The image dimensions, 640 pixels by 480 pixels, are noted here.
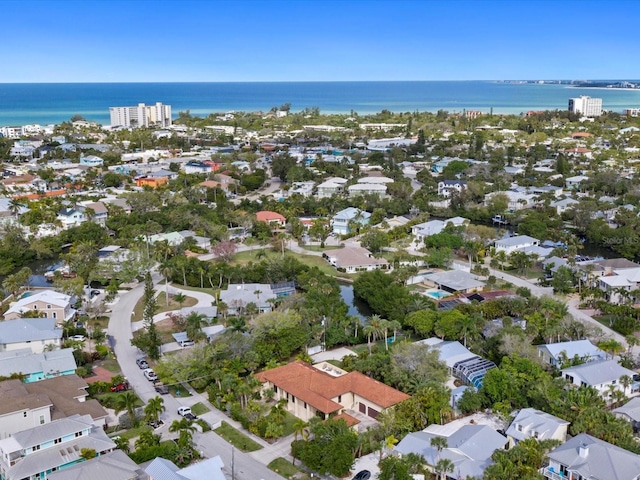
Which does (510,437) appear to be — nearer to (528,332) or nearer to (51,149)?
(528,332)

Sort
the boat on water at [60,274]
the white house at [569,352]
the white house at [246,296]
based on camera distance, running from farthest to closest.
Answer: the boat on water at [60,274] → the white house at [246,296] → the white house at [569,352]

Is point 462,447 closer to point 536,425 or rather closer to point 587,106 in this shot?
point 536,425

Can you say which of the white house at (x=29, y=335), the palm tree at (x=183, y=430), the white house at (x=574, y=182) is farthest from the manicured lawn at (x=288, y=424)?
the white house at (x=574, y=182)

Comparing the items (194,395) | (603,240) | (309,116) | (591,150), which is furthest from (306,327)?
(309,116)

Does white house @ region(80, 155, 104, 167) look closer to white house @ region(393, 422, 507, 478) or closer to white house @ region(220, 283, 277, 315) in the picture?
white house @ region(220, 283, 277, 315)

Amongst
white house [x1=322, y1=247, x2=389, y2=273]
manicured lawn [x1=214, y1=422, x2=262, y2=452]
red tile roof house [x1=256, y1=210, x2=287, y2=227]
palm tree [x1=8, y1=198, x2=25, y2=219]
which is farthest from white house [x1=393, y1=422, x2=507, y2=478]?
palm tree [x1=8, y1=198, x2=25, y2=219]

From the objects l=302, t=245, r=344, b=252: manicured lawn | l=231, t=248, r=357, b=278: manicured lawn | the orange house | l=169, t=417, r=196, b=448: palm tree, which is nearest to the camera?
l=169, t=417, r=196, b=448: palm tree

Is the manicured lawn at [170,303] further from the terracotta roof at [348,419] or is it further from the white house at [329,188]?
the white house at [329,188]
